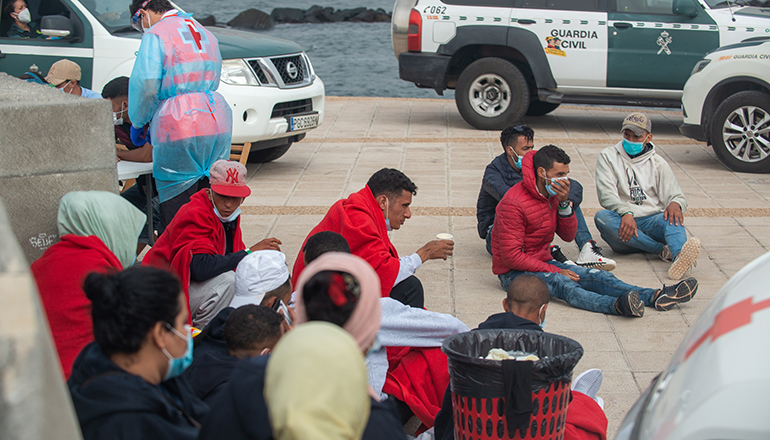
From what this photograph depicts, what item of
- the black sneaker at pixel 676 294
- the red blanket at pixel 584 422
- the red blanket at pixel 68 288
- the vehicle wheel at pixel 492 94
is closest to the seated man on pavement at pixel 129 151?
the red blanket at pixel 68 288

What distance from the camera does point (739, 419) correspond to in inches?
69.8

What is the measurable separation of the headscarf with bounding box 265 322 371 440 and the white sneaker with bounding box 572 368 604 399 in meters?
2.38

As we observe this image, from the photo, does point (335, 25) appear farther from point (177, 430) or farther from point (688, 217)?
point (177, 430)

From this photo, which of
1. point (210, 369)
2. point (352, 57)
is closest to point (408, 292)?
point (210, 369)

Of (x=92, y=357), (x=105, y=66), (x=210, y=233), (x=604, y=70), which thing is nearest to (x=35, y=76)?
(x=105, y=66)

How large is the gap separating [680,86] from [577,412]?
8.31 metres

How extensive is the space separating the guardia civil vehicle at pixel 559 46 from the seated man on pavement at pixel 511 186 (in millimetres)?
5102

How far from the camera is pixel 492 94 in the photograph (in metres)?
11.2

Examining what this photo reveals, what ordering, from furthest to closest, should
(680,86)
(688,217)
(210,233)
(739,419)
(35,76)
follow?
(680,86)
(688,217)
(35,76)
(210,233)
(739,419)

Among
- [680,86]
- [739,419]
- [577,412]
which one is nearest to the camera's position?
[739,419]

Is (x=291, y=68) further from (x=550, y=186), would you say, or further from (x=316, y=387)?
(x=316, y=387)

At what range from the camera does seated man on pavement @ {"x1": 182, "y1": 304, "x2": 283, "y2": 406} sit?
113 inches

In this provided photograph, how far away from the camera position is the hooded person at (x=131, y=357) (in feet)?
6.55

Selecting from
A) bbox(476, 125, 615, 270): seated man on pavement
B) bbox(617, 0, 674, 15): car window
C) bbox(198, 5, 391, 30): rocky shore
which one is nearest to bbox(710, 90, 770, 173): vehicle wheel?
bbox(617, 0, 674, 15): car window
